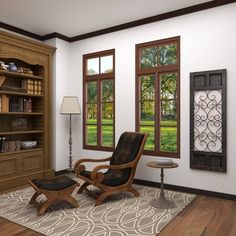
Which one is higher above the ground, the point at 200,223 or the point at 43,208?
the point at 43,208

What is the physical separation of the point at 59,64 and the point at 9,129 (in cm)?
165

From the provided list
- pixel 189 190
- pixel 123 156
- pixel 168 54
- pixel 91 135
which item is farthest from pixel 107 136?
pixel 168 54

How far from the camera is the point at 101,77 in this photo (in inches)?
186

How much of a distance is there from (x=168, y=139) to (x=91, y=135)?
1691mm

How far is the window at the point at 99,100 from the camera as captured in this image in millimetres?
4625

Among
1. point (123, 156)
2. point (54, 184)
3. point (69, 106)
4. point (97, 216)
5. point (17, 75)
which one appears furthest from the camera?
point (69, 106)

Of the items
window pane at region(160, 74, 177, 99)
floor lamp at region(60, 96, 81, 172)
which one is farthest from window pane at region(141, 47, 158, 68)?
floor lamp at region(60, 96, 81, 172)

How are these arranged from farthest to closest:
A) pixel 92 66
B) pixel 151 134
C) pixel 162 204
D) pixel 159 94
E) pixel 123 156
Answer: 1. pixel 92 66
2. pixel 151 134
3. pixel 159 94
4. pixel 123 156
5. pixel 162 204

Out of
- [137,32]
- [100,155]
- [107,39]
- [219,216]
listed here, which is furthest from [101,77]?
[219,216]

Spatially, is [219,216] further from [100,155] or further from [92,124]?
[92,124]

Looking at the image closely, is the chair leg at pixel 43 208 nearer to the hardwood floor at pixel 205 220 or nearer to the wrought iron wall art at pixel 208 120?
the hardwood floor at pixel 205 220

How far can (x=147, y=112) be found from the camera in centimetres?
421

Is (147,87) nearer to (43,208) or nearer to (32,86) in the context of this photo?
(32,86)

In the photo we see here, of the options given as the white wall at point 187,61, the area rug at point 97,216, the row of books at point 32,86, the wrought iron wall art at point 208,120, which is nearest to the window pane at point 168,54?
the white wall at point 187,61
